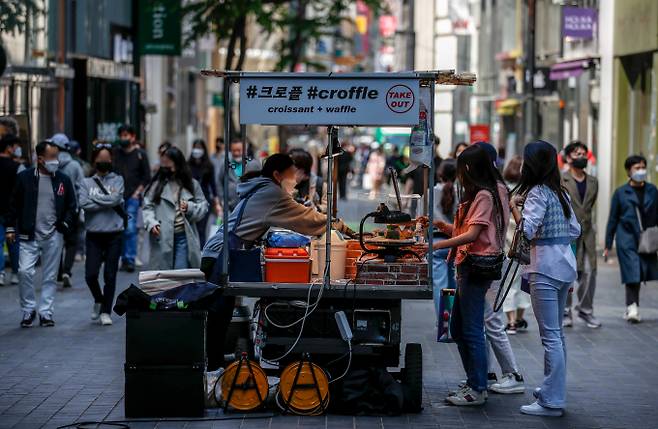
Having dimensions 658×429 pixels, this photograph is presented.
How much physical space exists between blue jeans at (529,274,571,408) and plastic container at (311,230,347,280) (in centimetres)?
130

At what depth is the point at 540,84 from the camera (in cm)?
2939

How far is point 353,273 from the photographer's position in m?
10.1

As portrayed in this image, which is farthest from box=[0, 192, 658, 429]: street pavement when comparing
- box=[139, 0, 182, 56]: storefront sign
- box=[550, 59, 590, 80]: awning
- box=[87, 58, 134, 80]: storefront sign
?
box=[139, 0, 182, 56]: storefront sign

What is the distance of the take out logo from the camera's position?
374 inches

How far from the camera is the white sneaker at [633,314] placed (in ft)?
51.0

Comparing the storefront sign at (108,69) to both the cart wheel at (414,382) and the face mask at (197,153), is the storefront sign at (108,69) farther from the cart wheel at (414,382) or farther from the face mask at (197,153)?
the cart wheel at (414,382)

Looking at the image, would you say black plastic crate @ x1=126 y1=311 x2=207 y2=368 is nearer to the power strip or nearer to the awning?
the power strip

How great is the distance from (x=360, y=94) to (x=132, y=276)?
10.7m

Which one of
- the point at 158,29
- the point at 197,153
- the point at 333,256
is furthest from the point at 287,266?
the point at 158,29

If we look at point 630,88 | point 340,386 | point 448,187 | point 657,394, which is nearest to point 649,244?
point 448,187

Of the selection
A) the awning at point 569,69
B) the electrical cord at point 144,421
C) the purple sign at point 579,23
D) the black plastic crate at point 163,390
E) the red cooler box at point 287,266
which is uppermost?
the purple sign at point 579,23

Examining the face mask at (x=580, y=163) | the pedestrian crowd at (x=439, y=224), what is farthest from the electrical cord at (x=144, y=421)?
the face mask at (x=580, y=163)

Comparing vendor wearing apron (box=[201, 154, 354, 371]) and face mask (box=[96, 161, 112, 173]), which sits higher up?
face mask (box=[96, 161, 112, 173])

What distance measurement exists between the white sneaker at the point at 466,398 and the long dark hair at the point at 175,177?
4.83 m
